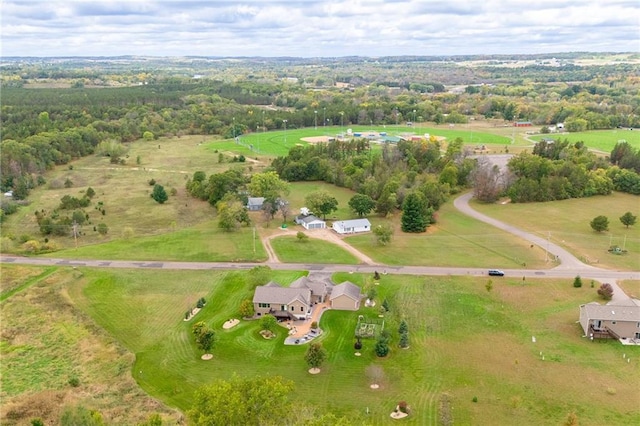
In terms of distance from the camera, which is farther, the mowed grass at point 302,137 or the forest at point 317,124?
the mowed grass at point 302,137

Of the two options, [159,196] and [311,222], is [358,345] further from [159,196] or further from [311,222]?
[159,196]

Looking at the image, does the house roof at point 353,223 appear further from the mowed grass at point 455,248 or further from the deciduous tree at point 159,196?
the deciduous tree at point 159,196

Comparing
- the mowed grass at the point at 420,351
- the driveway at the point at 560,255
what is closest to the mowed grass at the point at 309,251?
the mowed grass at the point at 420,351

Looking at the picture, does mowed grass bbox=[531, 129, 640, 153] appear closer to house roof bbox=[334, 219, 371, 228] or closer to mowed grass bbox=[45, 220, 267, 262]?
house roof bbox=[334, 219, 371, 228]

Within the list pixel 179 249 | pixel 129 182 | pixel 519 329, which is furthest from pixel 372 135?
pixel 519 329

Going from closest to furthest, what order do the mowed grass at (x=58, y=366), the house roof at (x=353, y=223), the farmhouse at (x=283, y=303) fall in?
the mowed grass at (x=58, y=366) → the farmhouse at (x=283, y=303) → the house roof at (x=353, y=223)

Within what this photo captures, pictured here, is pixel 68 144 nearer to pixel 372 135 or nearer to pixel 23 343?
pixel 372 135

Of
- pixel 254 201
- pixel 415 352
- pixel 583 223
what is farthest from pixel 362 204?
pixel 415 352
